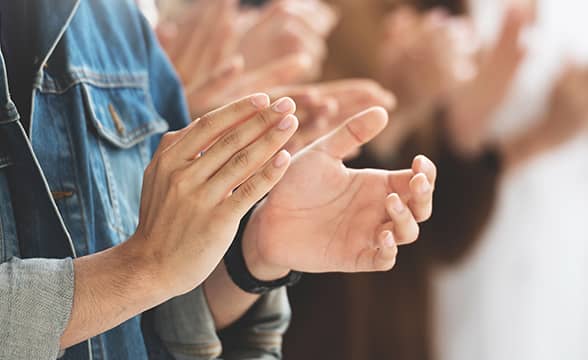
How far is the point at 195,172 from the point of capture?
504mm

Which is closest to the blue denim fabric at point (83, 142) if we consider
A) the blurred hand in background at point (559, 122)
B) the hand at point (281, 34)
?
the hand at point (281, 34)

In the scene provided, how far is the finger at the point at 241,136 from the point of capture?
50 centimetres

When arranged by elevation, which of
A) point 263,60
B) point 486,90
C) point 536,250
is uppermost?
point 263,60


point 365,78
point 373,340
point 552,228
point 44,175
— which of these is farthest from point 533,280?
point 44,175

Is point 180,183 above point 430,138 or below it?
above

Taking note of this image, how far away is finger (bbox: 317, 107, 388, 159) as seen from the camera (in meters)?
0.64

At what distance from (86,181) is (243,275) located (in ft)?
0.51

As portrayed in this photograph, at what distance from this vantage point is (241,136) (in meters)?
0.51

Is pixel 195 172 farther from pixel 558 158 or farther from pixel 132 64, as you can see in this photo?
pixel 558 158

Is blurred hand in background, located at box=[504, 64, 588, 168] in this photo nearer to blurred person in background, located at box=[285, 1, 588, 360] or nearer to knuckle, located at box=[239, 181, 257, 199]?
blurred person in background, located at box=[285, 1, 588, 360]

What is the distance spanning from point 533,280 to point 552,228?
118mm

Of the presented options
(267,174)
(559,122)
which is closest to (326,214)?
(267,174)

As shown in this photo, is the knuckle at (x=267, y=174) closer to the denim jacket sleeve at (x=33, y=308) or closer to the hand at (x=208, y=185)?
the hand at (x=208, y=185)

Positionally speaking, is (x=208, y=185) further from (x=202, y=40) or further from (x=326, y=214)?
(x=202, y=40)
